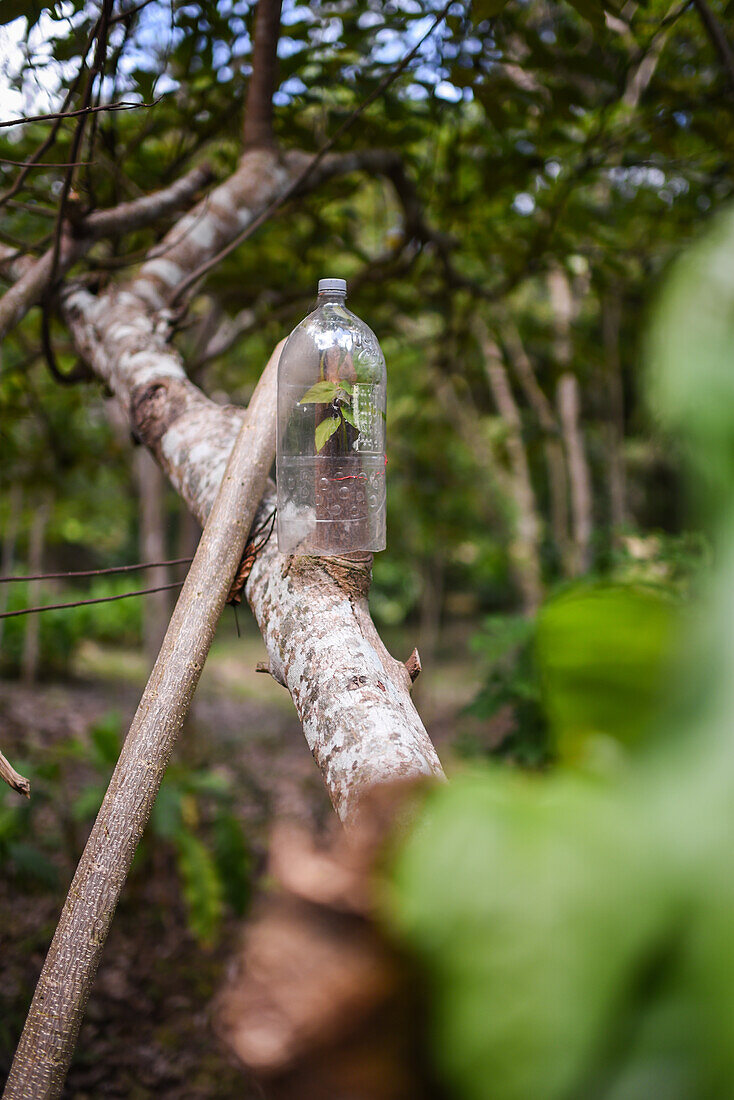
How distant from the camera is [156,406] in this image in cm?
115

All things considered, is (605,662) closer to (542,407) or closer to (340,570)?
(340,570)

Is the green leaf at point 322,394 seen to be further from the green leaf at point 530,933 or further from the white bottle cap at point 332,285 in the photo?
the green leaf at point 530,933

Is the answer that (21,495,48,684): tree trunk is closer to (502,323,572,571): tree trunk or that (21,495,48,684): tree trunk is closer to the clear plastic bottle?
(502,323,572,571): tree trunk

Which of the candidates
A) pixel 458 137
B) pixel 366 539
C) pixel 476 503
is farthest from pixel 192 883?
pixel 476 503

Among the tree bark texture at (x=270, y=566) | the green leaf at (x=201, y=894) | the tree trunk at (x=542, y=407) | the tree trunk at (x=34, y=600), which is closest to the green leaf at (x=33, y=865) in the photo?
the green leaf at (x=201, y=894)

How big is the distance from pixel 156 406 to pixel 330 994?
3.46 ft

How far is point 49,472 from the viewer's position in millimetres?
3416

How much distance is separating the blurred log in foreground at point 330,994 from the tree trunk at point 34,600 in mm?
4613

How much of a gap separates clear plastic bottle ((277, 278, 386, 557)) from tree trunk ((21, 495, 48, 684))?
3.69m

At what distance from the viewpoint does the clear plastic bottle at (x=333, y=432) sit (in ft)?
3.23

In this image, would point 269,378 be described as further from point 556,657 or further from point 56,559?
point 56,559

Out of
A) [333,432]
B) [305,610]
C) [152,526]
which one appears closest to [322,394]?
[333,432]

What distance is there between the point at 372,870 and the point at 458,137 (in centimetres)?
211

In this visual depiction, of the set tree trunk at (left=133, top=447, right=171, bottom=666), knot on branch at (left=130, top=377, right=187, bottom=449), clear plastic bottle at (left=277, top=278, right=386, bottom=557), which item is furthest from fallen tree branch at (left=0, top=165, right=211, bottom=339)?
tree trunk at (left=133, top=447, right=171, bottom=666)
